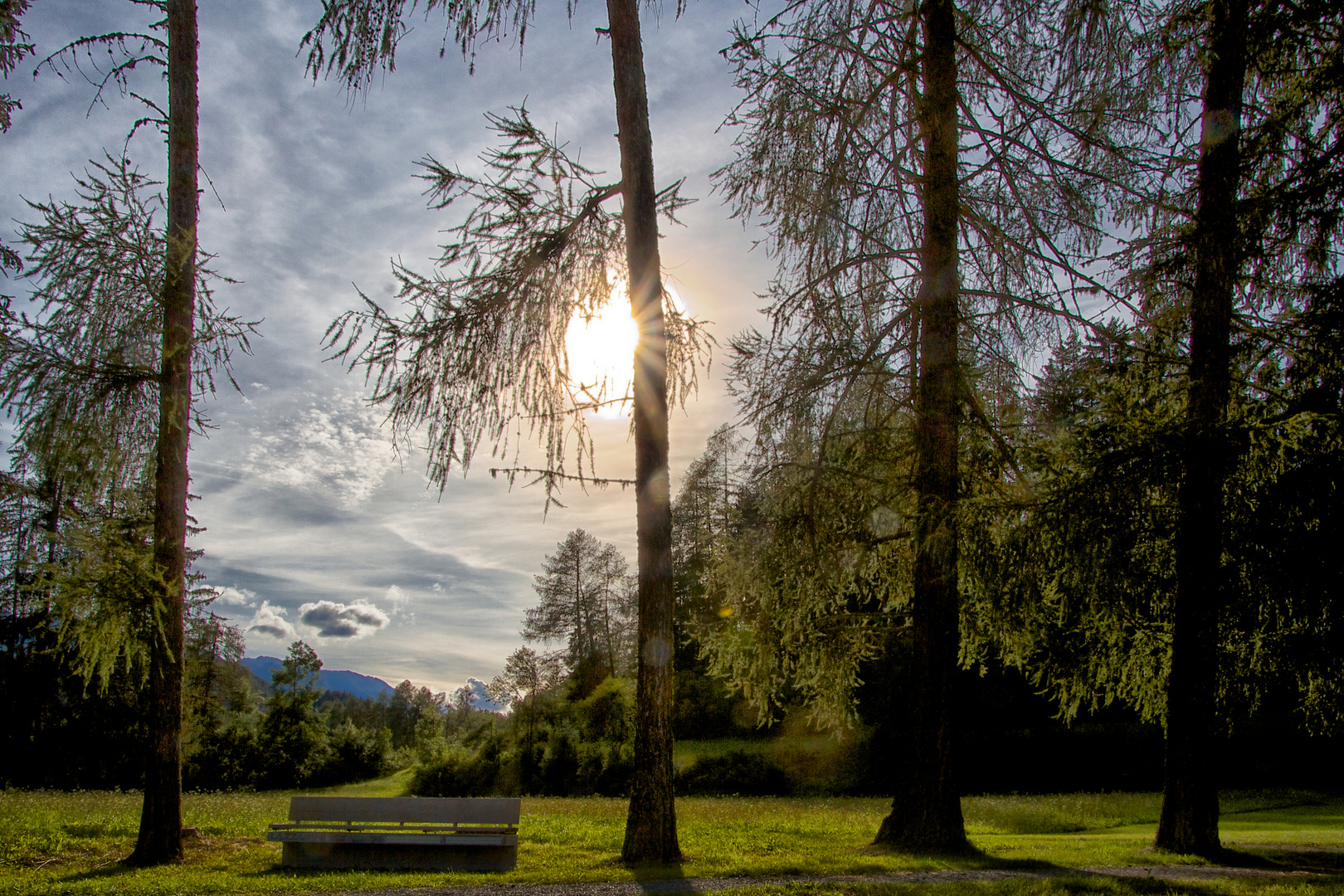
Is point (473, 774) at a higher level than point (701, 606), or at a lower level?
lower

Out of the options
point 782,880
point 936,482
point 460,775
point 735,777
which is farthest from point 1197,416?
point 460,775

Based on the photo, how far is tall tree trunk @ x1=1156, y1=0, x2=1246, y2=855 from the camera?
9.16m

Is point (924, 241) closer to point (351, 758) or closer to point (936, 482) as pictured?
point (936, 482)

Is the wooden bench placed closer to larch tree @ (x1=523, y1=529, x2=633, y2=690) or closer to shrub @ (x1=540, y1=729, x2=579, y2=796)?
shrub @ (x1=540, y1=729, x2=579, y2=796)

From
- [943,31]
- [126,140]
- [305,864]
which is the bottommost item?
[305,864]

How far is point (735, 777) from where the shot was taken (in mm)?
29781

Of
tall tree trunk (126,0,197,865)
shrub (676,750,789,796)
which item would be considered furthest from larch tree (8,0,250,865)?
shrub (676,750,789,796)

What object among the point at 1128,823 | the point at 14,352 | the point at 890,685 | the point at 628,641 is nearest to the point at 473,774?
the point at 628,641

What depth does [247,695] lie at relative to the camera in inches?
1834

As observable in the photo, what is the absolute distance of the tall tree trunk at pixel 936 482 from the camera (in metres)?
9.79

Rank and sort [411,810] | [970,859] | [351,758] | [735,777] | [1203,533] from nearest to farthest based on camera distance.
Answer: [970,859], [1203,533], [411,810], [735,777], [351,758]

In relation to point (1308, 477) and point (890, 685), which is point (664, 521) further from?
point (890, 685)

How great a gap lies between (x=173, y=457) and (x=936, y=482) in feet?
30.8

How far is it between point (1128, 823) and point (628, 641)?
27510 mm
